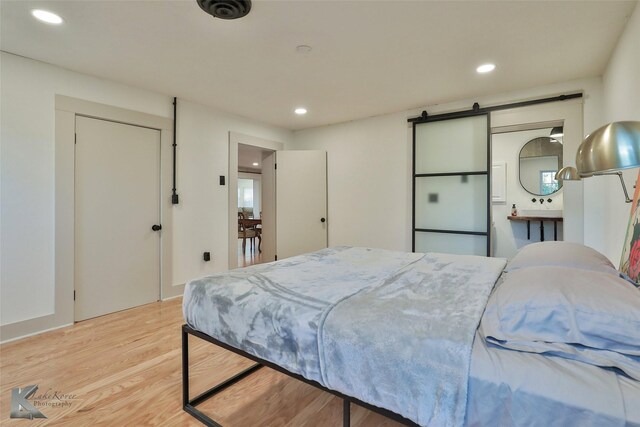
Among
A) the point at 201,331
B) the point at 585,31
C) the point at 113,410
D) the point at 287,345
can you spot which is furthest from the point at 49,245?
the point at 585,31

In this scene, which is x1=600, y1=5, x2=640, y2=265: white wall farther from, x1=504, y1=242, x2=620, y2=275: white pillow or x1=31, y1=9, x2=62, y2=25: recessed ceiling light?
x1=31, y1=9, x2=62, y2=25: recessed ceiling light

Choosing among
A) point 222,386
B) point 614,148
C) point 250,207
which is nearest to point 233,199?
point 222,386

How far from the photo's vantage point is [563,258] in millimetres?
1502

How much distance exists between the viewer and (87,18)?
2.04 metres

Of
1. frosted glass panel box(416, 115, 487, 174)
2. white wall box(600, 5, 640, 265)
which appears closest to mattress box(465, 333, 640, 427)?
white wall box(600, 5, 640, 265)

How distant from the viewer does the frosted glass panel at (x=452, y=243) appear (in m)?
3.65

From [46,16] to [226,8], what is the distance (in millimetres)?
1249

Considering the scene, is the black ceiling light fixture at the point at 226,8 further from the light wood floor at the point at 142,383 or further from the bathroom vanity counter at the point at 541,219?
the bathroom vanity counter at the point at 541,219

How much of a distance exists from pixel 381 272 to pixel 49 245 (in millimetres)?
2984

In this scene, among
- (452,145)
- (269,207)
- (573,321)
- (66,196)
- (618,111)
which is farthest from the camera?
(269,207)

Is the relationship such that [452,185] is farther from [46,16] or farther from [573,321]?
[46,16]

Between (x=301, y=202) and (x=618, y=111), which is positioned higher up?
(x=618, y=111)

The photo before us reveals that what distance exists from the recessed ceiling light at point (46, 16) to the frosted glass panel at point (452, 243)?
4013 millimetres

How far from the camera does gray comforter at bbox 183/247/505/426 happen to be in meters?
0.92
